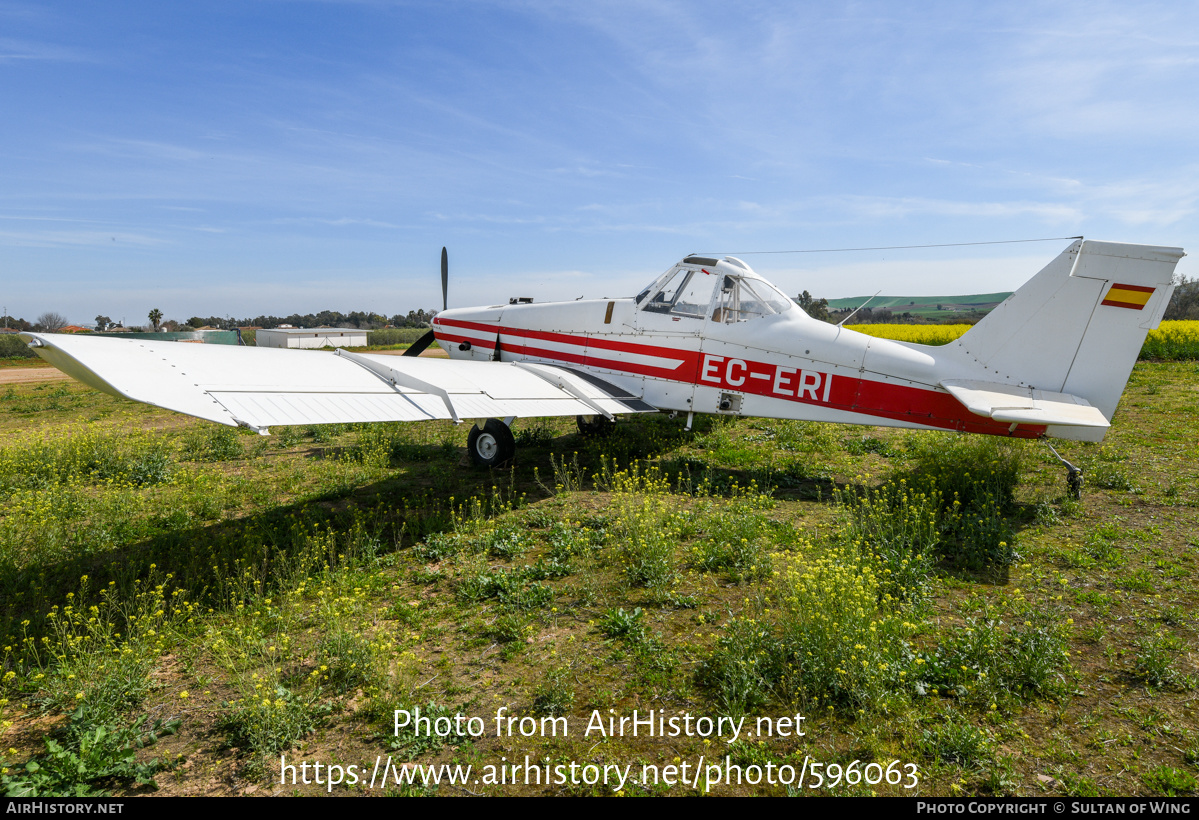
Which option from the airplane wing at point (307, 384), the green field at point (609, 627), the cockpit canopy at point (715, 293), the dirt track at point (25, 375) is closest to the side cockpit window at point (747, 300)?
the cockpit canopy at point (715, 293)

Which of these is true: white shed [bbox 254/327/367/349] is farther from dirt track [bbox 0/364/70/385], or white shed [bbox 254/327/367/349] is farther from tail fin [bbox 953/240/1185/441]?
tail fin [bbox 953/240/1185/441]

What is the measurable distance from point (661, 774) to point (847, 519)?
344 cm

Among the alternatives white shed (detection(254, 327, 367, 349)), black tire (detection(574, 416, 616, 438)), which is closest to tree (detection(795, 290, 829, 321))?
black tire (detection(574, 416, 616, 438))

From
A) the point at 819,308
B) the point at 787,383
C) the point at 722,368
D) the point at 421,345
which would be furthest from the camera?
the point at 819,308

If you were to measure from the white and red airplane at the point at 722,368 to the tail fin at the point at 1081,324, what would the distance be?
1 cm

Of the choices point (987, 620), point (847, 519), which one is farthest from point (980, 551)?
point (987, 620)

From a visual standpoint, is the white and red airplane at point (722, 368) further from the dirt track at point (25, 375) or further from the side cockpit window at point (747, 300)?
the dirt track at point (25, 375)

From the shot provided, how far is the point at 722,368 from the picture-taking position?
8016mm

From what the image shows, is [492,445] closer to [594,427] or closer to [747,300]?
[594,427]

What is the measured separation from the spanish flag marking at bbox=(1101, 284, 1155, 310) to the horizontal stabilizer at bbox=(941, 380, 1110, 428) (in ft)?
3.42

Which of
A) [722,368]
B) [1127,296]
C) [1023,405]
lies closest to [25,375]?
[722,368]

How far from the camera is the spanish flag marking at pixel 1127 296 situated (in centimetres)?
593

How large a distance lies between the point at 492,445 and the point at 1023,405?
647 cm

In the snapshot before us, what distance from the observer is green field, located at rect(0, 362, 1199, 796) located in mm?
2873
